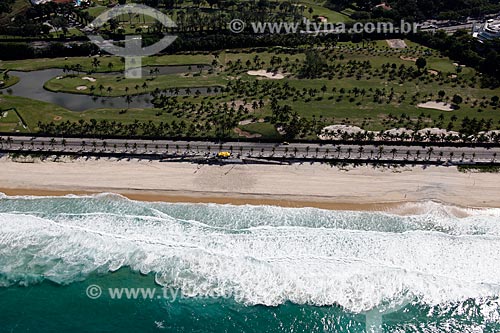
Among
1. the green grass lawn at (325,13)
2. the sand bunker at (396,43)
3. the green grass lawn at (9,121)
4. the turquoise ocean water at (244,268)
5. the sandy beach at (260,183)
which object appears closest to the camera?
the turquoise ocean water at (244,268)

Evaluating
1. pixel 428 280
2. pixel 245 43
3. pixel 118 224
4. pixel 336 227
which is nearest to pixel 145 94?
pixel 245 43

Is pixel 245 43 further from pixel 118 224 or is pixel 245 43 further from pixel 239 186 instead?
pixel 118 224

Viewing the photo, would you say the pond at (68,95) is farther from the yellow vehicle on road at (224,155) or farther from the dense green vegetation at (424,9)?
the dense green vegetation at (424,9)

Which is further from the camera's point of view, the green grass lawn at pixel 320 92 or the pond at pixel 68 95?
the pond at pixel 68 95

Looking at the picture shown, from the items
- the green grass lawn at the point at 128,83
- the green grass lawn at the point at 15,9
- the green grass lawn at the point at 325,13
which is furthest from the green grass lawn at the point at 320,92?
the green grass lawn at the point at 15,9

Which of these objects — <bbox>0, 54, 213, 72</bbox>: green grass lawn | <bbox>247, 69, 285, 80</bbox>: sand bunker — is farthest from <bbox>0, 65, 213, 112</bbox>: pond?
<bbox>247, 69, 285, 80</bbox>: sand bunker

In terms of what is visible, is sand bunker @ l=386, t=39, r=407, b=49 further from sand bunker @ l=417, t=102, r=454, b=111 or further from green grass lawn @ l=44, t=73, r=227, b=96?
green grass lawn @ l=44, t=73, r=227, b=96

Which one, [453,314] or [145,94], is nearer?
[453,314]
